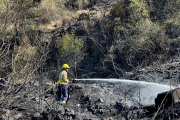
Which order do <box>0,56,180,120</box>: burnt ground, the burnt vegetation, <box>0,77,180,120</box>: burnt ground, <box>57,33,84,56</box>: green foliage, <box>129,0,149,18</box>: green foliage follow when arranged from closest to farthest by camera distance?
1. <box>0,56,180,120</box>: burnt ground
2. <box>0,77,180,120</box>: burnt ground
3. the burnt vegetation
4. <box>129,0,149,18</box>: green foliage
5. <box>57,33,84,56</box>: green foliage

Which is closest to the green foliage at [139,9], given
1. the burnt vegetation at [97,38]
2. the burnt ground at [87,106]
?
the burnt vegetation at [97,38]

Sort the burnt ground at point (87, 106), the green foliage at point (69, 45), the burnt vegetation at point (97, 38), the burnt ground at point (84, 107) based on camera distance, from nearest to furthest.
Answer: the burnt ground at point (87, 106)
the burnt ground at point (84, 107)
the burnt vegetation at point (97, 38)
the green foliage at point (69, 45)

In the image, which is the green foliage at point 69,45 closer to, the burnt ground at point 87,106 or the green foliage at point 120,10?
the green foliage at point 120,10

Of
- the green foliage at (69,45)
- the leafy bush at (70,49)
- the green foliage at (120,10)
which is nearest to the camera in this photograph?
the leafy bush at (70,49)

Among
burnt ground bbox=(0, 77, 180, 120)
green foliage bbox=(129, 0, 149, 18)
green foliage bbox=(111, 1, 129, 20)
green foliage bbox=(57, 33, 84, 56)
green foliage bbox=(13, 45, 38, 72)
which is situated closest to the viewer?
green foliage bbox=(13, 45, 38, 72)

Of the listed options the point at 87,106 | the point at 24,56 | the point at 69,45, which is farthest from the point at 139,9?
the point at 24,56

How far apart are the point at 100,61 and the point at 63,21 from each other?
630cm

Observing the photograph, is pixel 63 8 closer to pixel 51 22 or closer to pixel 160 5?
pixel 51 22

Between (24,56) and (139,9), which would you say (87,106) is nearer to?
(24,56)

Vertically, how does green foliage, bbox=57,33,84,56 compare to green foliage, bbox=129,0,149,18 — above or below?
below

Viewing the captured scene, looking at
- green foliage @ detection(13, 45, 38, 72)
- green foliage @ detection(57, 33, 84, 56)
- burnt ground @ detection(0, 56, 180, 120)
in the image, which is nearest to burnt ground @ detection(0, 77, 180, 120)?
burnt ground @ detection(0, 56, 180, 120)

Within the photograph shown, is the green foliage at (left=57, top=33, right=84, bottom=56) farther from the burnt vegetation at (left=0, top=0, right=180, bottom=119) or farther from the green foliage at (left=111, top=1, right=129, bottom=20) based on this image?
the green foliage at (left=111, top=1, right=129, bottom=20)

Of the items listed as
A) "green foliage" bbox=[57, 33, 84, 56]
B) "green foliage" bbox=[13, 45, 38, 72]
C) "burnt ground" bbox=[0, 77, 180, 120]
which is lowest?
"burnt ground" bbox=[0, 77, 180, 120]

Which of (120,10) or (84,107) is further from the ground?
(120,10)
